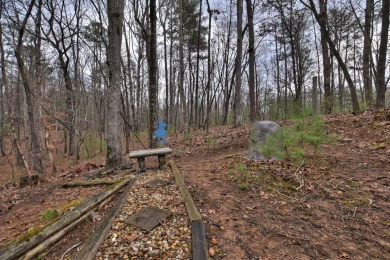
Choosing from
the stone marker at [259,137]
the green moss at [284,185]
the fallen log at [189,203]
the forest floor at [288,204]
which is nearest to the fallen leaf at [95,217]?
the forest floor at [288,204]

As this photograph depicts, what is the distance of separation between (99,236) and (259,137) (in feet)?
11.2

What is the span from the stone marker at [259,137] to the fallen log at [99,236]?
9.27 feet

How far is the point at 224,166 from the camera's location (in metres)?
4.44

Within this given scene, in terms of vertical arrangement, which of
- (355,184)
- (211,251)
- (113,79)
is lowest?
(211,251)

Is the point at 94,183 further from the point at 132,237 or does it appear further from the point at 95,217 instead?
the point at 132,237

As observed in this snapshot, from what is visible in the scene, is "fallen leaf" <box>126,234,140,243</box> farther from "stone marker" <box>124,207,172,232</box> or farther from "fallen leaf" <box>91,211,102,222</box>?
"fallen leaf" <box>91,211,102,222</box>

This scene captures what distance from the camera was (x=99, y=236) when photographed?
2.21 m

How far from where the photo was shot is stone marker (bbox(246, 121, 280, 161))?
439cm

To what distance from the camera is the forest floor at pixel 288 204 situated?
2.07 m

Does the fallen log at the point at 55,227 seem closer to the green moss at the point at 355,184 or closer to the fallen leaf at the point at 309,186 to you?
the fallen leaf at the point at 309,186

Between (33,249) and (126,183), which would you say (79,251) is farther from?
(126,183)

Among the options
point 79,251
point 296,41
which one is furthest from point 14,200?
point 296,41

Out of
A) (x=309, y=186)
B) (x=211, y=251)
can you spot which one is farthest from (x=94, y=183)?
(x=309, y=186)

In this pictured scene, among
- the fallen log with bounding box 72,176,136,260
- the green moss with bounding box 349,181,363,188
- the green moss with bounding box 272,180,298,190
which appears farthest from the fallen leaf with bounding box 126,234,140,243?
the green moss with bounding box 349,181,363,188
